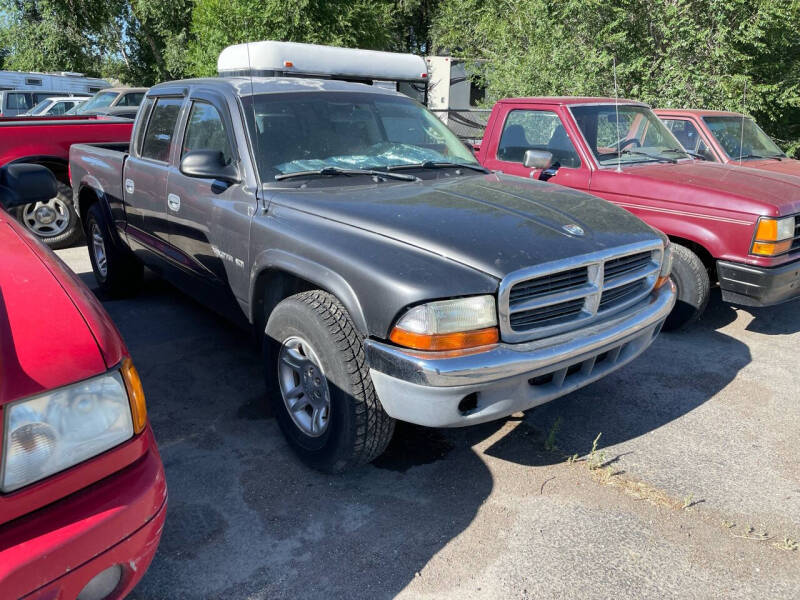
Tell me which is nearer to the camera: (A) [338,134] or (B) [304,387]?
(B) [304,387]

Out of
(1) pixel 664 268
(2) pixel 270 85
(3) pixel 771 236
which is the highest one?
(2) pixel 270 85

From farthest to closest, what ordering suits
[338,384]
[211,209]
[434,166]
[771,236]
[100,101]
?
[100,101]
[771,236]
[434,166]
[211,209]
[338,384]

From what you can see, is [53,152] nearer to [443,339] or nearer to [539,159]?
[539,159]

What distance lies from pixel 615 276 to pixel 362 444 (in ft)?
4.72

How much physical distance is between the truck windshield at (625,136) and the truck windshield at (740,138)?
1268 millimetres

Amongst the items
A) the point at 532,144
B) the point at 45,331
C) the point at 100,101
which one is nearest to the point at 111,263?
the point at 532,144

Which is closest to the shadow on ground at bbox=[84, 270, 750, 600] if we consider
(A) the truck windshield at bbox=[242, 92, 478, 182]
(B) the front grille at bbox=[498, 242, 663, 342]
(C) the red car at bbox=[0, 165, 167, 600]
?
(C) the red car at bbox=[0, 165, 167, 600]

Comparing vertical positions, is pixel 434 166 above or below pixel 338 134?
below

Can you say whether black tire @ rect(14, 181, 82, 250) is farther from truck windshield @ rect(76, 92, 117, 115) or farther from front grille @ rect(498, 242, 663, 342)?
truck windshield @ rect(76, 92, 117, 115)

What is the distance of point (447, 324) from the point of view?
2500 mm

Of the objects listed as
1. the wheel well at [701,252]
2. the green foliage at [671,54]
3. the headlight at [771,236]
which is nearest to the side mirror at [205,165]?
the wheel well at [701,252]

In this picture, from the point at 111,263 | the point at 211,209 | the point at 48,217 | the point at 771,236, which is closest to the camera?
the point at 211,209

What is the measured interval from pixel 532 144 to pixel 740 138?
2850 millimetres

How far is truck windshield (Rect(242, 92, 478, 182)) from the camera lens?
11.6 feet
